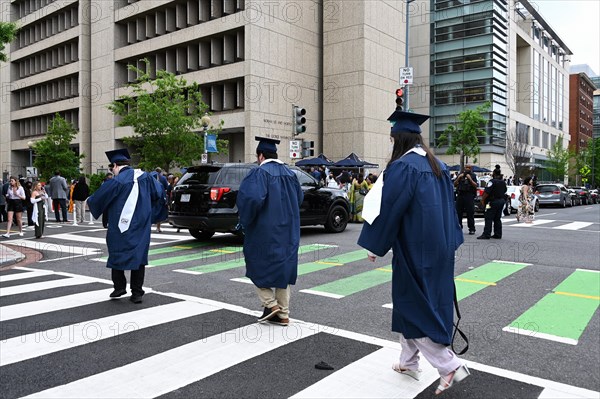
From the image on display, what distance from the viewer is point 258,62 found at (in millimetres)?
35844


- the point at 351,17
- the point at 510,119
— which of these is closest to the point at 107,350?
the point at 351,17

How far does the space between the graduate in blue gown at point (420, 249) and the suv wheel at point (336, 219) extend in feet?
34.6

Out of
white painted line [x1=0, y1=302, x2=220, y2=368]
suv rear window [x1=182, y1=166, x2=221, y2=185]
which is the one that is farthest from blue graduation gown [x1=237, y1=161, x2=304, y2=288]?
suv rear window [x1=182, y1=166, x2=221, y2=185]

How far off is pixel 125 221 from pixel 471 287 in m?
4.75

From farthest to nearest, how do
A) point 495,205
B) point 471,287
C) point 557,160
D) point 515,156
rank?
point 557,160 → point 515,156 → point 495,205 → point 471,287

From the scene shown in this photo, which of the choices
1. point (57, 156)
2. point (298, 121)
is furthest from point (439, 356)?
point (57, 156)

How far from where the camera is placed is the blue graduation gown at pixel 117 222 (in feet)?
21.3

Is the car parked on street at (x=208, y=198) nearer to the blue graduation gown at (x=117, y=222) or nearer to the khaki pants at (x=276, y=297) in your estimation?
the blue graduation gown at (x=117, y=222)

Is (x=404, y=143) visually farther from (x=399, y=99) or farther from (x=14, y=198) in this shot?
(x=14, y=198)

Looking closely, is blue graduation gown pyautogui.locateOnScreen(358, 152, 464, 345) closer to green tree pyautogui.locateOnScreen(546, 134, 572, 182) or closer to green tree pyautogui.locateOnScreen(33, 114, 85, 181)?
green tree pyautogui.locateOnScreen(33, 114, 85, 181)

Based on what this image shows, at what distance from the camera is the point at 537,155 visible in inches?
2672

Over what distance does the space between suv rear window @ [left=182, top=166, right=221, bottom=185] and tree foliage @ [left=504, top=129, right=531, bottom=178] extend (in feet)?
153

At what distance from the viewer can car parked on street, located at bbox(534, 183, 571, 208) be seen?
32438 mm

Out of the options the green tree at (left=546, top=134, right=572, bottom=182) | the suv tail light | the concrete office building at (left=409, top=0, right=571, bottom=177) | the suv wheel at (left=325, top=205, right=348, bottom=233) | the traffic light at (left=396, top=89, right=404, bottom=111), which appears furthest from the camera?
the green tree at (left=546, top=134, right=572, bottom=182)
